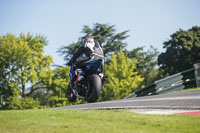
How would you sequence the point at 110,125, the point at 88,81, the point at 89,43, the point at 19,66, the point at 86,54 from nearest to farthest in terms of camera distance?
the point at 110,125, the point at 89,43, the point at 86,54, the point at 88,81, the point at 19,66

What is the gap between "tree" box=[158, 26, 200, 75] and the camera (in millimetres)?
43906

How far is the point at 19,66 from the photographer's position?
123 feet

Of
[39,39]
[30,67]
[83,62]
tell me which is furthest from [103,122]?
[39,39]

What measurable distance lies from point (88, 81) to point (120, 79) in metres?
30.1

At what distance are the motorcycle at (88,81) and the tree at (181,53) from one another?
36.2 m

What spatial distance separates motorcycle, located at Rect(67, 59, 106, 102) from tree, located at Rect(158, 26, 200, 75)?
3616 cm

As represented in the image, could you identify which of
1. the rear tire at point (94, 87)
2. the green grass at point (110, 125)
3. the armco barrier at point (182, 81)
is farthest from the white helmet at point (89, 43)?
the armco barrier at point (182, 81)

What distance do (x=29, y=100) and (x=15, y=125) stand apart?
32.1 m

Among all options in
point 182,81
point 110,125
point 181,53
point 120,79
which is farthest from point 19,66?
→ point 110,125

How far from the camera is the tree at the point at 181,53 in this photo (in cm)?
4391

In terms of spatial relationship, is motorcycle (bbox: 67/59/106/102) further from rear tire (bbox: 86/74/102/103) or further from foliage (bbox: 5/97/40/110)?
foliage (bbox: 5/97/40/110)

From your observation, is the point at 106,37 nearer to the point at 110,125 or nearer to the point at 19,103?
the point at 19,103

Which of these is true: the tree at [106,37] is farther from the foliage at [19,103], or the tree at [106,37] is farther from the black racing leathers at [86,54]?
the black racing leathers at [86,54]

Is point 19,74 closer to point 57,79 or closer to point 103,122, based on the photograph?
point 57,79
